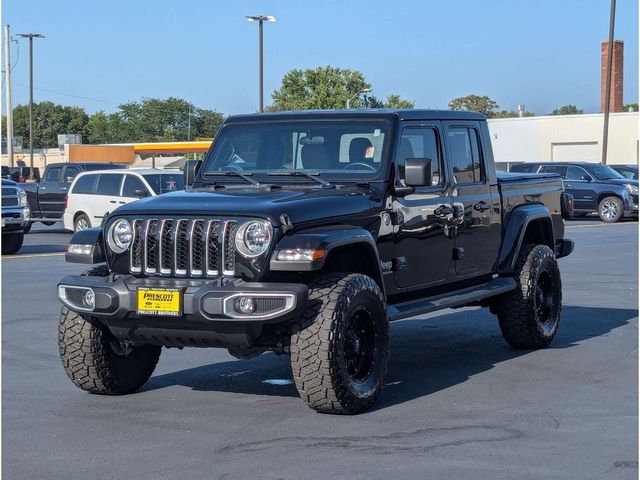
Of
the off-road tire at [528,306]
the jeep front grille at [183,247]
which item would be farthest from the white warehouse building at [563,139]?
the jeep front grille at [183,247]

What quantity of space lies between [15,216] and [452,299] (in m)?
14.3

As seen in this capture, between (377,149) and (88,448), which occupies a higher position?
(377,149)

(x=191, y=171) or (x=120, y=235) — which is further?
(x=191, y=171)

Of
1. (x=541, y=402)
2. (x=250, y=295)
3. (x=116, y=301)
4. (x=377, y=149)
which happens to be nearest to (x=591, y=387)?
(x=541, y=402)

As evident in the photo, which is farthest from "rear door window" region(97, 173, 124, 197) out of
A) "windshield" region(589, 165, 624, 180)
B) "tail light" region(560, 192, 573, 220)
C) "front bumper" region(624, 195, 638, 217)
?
"tail light" region(560, 192, 573, 220)

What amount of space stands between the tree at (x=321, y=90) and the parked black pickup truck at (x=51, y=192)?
4594cm

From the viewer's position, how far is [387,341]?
790 centimetres

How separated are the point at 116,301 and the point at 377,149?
2.37 meters

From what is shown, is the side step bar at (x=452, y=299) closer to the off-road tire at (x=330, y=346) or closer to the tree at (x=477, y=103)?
the off-road tire at (x=330, y=346)

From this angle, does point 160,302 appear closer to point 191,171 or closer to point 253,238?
point 253,238

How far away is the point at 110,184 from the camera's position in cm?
2538

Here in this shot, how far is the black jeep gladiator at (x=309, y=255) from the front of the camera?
23.9 ft

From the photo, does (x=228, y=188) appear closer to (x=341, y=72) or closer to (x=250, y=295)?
(x=250, y=295)

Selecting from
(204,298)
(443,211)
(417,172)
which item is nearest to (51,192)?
(443,211)
